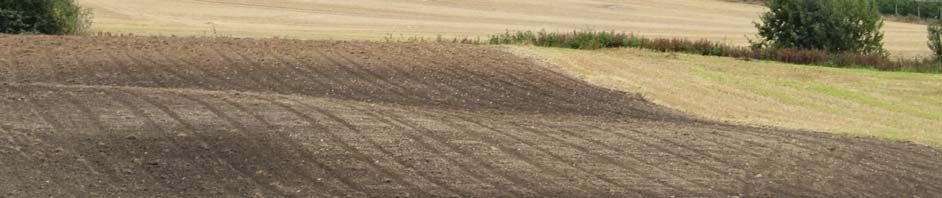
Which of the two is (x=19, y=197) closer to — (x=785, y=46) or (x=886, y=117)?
(x=886, y=117)

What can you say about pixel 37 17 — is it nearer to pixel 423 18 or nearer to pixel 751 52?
pixel 751 52

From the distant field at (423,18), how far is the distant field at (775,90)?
40.4 ft

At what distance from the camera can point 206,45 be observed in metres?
24.2

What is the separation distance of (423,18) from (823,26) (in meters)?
19.6

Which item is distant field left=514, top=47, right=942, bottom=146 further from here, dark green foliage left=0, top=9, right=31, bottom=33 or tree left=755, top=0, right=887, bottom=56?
dark green foliage left=0, top=9, right=31, bottom=33

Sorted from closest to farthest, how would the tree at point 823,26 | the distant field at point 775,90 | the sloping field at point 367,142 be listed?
1. the sloping field at point 367,142
2. the distant field at point 775,90
3. the tree at point 823,26

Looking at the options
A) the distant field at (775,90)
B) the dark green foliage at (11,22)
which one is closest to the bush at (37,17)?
the dark green foliage at (11,22)

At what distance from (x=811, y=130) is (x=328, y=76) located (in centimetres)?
739

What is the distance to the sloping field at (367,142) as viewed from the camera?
1349 cm

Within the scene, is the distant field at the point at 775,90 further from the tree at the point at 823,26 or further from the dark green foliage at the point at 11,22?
the dark green foliage at the point at 11,22

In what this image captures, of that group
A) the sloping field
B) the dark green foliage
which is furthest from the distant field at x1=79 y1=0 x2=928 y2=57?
the sloping field

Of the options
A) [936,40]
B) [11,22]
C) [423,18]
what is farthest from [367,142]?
[423,18]

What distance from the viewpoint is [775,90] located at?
27.1m

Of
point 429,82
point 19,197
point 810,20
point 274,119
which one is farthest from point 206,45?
point 810,20
